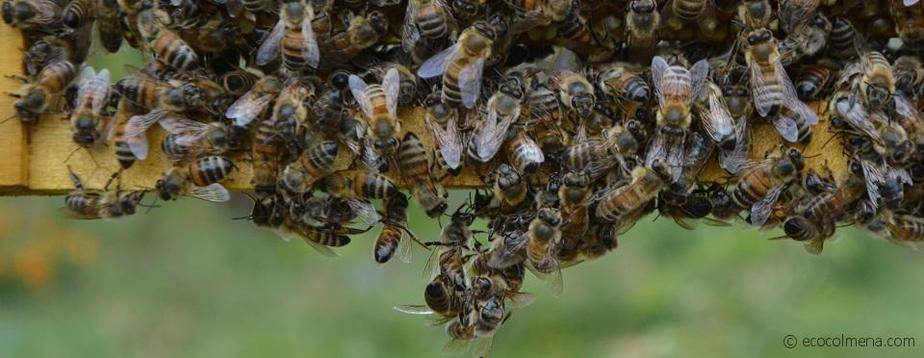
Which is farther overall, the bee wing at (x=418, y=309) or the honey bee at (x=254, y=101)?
the bee wing at (x=418, y=309)

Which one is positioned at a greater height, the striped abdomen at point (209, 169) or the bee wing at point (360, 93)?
the bee wing at point (360, 93)

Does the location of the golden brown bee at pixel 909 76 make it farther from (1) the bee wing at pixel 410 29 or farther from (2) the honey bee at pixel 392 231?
(2) the honey bee at pixel 392 231

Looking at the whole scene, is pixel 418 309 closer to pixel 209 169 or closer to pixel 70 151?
pixel 209 169

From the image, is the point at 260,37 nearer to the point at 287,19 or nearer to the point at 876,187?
the point at 287,19

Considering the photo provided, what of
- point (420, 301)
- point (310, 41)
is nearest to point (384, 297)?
point (420, 301)

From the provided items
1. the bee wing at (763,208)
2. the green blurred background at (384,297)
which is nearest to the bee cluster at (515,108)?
the bee wing at (763,208)

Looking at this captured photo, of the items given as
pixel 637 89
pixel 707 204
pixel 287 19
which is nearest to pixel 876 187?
pixel 707 204

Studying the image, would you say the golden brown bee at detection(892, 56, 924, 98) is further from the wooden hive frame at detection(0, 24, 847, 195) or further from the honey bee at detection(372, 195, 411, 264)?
the honey bee at detection(372, 195, 411, 264)

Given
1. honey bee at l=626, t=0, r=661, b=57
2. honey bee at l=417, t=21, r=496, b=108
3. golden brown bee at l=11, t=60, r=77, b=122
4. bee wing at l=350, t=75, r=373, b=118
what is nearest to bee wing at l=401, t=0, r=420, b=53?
honey bee at l=417, t=21, r=496, b=108
